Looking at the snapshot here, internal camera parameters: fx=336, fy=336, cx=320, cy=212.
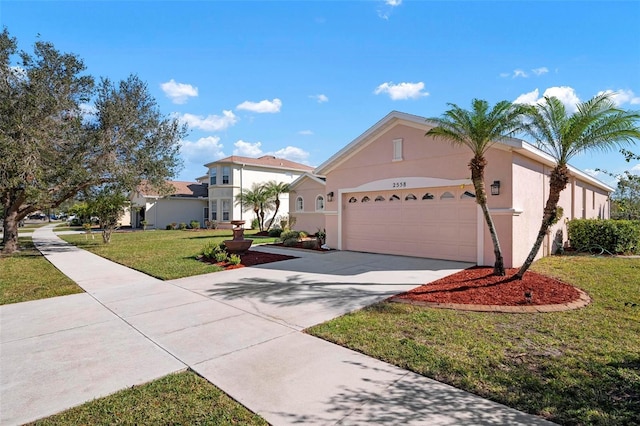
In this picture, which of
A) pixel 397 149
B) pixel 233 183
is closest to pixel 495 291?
pixel 397 149

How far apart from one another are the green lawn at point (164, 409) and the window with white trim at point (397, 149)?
9728mm

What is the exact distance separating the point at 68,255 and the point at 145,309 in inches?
430

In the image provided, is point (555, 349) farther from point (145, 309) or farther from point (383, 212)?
point (383, 212)

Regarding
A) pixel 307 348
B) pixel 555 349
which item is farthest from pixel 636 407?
pixel 307 348

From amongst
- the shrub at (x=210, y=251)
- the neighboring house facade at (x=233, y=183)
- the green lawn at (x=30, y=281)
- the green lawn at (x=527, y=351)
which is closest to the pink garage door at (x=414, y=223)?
the green lawn at (x=527, y=351)

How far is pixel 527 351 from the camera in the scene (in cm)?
423

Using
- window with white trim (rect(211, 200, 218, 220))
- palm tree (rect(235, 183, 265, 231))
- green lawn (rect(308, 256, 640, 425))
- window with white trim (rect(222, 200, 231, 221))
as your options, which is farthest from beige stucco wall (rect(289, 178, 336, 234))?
green lawn (rect(308, 256, 640, 425))

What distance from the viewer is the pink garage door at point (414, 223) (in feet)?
33.7

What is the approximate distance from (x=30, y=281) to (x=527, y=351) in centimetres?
1152

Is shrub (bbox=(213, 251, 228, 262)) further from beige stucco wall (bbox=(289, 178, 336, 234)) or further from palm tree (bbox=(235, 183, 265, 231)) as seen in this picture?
palm tree (bbox=(235, 183, 265, 231))

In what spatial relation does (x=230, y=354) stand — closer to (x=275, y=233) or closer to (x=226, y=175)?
(x=275, y=233)

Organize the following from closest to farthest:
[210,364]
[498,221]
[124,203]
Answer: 1. [210,364]
2. [498,221]
3. [124,203]

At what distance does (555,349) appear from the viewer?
14.0 feet

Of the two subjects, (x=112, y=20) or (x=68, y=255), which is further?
(x=68, y=255)
